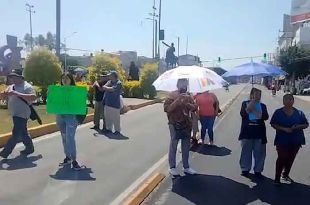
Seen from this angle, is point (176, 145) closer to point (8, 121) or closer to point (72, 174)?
point (72, 174)

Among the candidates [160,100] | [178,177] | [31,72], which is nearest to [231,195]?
[178,177]

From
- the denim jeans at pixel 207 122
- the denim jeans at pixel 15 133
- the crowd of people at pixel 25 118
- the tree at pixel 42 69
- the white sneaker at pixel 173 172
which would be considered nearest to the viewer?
the white sneaker at pixel 173 172

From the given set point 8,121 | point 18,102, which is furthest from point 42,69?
point 18,102

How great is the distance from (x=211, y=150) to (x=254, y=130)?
3.26 meters

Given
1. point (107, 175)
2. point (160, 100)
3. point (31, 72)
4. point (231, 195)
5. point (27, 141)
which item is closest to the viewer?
point (231, 195)

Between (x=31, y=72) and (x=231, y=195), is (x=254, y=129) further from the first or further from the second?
(x=31, y=72)

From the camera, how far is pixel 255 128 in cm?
853

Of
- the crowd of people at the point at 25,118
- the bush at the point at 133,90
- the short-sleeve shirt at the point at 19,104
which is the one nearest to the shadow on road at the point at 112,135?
the crowd of people at the point at 25,118

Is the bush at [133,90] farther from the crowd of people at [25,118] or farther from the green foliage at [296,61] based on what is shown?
the green foliage at [296,61]

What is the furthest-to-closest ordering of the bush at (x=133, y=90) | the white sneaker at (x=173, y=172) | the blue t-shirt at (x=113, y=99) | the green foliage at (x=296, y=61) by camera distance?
the green foliage at (x=296, y=61)
the bush at (x=133, y=90)
the blue t-shirt at (x=113, y=99)
the white sneaker at (x=173, y=172)

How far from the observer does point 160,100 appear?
1331 inches

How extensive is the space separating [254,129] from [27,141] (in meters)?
4.33

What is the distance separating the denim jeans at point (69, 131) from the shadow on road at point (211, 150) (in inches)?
132

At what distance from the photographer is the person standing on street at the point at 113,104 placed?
44.7 ft
